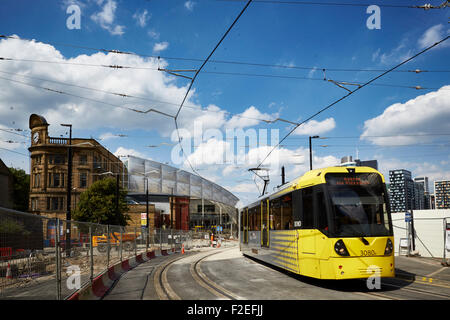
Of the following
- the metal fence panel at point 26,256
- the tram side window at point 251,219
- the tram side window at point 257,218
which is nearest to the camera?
the metal fence panel at point 26,256

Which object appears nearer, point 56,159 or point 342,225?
point 342,225

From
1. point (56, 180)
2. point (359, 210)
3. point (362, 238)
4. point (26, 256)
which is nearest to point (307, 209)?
point (359, 210)

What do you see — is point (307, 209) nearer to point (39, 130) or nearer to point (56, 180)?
point (56, 180)

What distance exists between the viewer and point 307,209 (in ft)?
38.2

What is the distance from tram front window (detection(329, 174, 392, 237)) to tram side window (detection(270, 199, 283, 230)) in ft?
12.1

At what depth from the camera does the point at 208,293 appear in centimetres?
1030

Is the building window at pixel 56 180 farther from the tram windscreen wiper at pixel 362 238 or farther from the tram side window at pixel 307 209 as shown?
the tram windscreen wiper at pixel 362 238

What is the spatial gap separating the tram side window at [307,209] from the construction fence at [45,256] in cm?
610

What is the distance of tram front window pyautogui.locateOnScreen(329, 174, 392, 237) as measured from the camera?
10.7 metres

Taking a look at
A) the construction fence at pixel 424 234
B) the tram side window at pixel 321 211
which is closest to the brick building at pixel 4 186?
the construction fence at pixel 424 234

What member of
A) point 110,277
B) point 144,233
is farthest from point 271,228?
point 144,233

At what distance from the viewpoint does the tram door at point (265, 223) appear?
16500 mm

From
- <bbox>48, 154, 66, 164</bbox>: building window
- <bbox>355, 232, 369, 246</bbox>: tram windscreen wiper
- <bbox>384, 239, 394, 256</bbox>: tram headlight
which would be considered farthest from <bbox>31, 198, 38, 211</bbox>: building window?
<bbox>384, 239, 394, 256</bbox>: tram headlight

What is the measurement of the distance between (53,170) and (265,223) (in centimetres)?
4977
